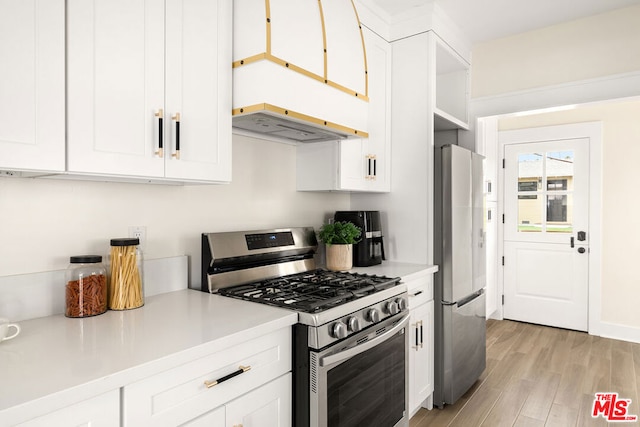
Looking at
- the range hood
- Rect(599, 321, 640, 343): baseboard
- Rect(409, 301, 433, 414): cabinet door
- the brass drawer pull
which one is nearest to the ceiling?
the range hood

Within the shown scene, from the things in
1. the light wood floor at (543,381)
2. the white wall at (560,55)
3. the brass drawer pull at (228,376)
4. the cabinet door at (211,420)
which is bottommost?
the light wood floor at (543,381)

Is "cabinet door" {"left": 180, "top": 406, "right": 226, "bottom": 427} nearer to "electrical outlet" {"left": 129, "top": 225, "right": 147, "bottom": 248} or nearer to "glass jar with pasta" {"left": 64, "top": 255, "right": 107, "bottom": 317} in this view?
"glass jar with pasta" {"left": 64, "top": 255, "right": 107, "bottom": 317}

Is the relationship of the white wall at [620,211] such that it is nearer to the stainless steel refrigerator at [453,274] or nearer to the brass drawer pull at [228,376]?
the stainless steel refrigerator at [453,274]

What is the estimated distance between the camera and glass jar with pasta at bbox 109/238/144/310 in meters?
1.51

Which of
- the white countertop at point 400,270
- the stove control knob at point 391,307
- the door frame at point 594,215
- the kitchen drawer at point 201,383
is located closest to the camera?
the kitchen drawer at point 201,383

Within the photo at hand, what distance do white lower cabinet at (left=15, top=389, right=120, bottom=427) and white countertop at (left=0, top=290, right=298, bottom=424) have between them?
3 cm

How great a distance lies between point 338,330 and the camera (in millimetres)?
1566

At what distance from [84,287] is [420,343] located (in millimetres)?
1847

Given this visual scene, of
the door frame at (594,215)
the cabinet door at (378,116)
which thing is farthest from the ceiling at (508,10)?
the door frame at (594,215)

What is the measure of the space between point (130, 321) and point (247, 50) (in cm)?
119

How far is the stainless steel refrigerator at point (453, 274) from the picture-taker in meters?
2.57

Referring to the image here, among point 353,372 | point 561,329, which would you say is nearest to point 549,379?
point 561,329

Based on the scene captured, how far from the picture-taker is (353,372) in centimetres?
169

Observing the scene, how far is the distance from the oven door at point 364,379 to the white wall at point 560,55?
2.22 metres
